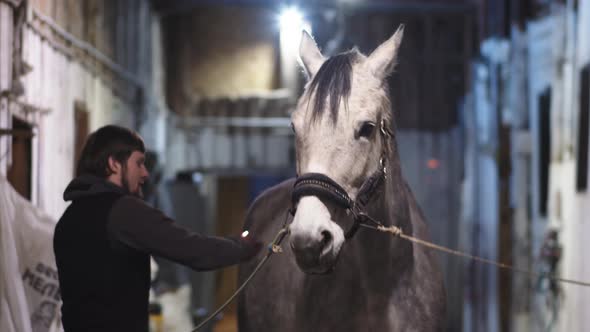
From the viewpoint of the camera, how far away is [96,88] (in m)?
9.52

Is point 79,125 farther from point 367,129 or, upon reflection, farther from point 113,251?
point 367,129

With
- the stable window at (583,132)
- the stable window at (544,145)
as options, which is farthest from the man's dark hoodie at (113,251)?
the stable window at (544,145)

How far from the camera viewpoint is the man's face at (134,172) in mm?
3764

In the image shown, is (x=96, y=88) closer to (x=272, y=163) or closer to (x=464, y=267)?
(x=272, y=163)

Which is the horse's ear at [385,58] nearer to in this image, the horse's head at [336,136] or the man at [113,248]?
the horse's head at [336,136]

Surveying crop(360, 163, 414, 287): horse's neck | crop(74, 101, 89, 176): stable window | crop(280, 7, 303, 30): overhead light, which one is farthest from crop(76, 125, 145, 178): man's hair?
crop(280, 7, 303, 30): overhead light

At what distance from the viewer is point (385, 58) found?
155 inches

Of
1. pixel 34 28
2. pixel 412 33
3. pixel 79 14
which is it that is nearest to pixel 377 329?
pixel 34 28

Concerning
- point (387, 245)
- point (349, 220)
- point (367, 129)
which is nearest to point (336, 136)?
point (367, 129)

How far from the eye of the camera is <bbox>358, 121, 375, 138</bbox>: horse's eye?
12.0 feet

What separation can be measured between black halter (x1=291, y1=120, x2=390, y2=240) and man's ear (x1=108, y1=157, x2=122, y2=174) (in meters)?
0.77

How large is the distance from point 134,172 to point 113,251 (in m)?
0.38

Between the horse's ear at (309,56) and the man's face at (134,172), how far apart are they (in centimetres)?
91

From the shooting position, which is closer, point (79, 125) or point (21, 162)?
point (21, 162)
